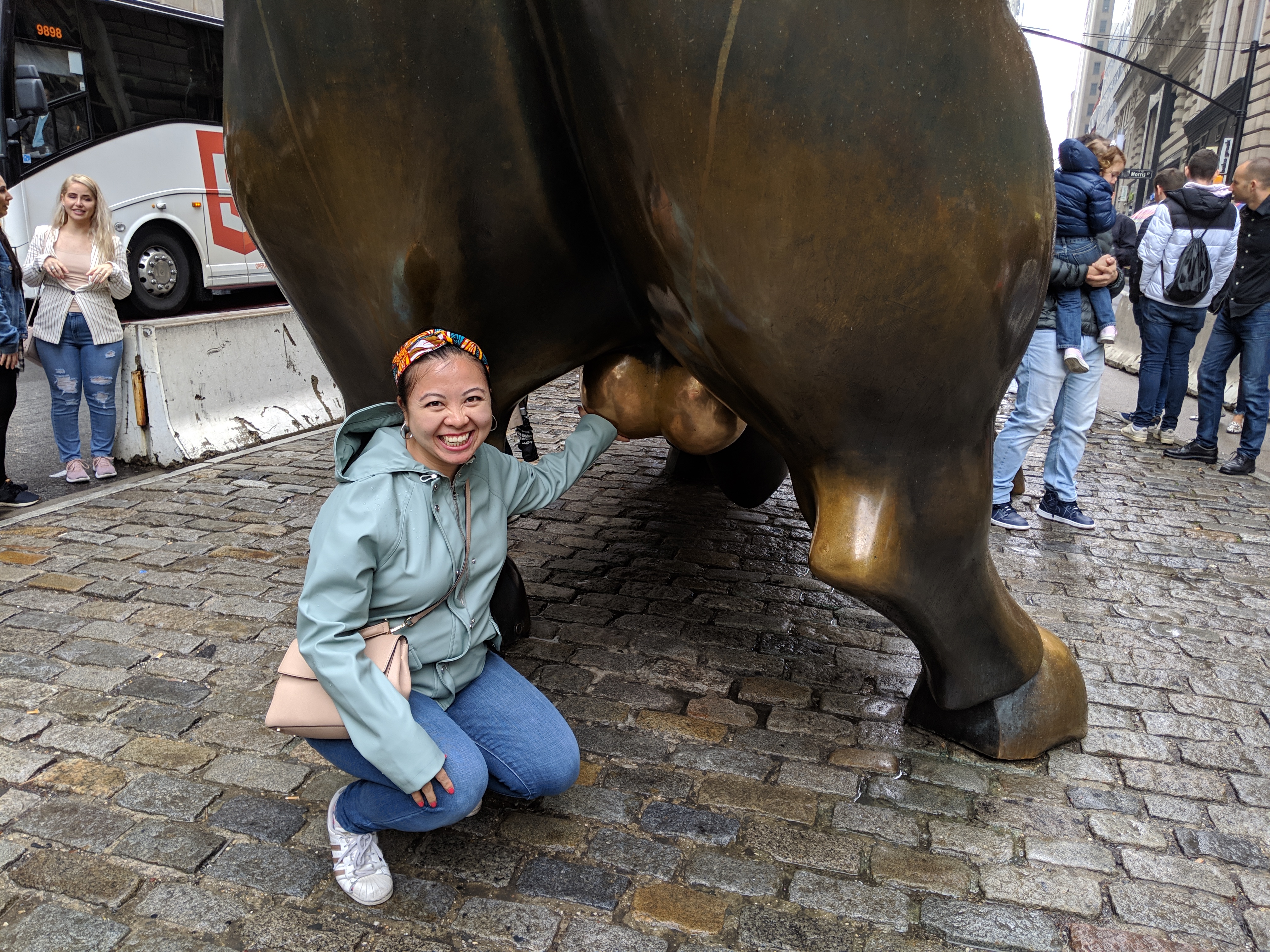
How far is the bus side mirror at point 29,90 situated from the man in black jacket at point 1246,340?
9677mm

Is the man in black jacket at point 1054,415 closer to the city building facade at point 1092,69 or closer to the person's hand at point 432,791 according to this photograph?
the person's hand at point 432,791

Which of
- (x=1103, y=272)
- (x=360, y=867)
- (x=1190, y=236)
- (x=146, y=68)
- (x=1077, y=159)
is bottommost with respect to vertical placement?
(x=360, y=867)

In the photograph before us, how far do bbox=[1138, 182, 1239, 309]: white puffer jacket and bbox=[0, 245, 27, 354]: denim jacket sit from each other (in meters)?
6.83

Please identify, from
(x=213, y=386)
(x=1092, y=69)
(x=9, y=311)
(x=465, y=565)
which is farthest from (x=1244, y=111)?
(x=1092, y=69)

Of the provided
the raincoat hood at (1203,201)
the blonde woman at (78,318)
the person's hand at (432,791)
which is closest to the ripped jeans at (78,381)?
the blonde woman at (78,318)

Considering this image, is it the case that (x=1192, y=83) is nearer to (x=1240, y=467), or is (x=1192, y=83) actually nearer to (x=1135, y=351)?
(x=1135, y=351)

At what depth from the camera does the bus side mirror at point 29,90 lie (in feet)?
28.6

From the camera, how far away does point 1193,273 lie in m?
6.38

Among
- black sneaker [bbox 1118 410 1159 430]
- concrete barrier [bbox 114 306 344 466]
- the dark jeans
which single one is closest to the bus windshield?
concrete barrier [bbox 114 306 344 466]

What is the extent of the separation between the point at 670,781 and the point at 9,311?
428cm

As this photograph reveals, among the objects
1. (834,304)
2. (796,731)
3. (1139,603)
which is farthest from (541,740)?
(1139,603)

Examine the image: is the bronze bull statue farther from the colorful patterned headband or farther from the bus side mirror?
the bus side mirror

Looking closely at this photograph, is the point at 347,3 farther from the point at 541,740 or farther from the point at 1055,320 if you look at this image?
the point at 1055,320

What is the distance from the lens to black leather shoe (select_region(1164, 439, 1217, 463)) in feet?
20.2
